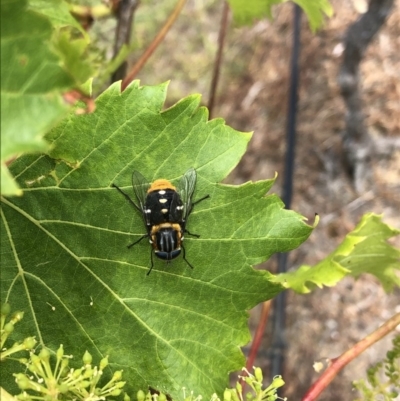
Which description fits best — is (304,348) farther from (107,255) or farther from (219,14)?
(219,14)

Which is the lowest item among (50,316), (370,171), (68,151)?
(370,171)

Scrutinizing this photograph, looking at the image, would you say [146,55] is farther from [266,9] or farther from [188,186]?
[188,186]

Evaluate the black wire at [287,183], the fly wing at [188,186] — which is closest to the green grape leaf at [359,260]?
the fly wing at [188,186]

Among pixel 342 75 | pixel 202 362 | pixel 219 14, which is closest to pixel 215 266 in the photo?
pixel 202 362

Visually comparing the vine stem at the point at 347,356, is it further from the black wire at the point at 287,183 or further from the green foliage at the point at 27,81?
the black wire at the point at 287,183

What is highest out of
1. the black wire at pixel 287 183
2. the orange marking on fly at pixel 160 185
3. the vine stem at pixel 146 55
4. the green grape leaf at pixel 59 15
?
the green grape leaf at pixel 59 15

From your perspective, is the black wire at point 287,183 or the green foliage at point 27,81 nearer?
the green foliage at point 27,81

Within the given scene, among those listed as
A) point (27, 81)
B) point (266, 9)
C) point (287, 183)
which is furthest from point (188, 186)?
point (287, 183)

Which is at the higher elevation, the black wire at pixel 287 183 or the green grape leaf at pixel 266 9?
the green grape leaf at pixel 266 9

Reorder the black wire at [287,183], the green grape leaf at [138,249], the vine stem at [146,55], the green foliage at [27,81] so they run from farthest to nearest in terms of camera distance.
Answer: the black wire at [287,183] < the vine stem at [146,55] < the green grape leaf at [138,249] < the green foliage at [27,81]
